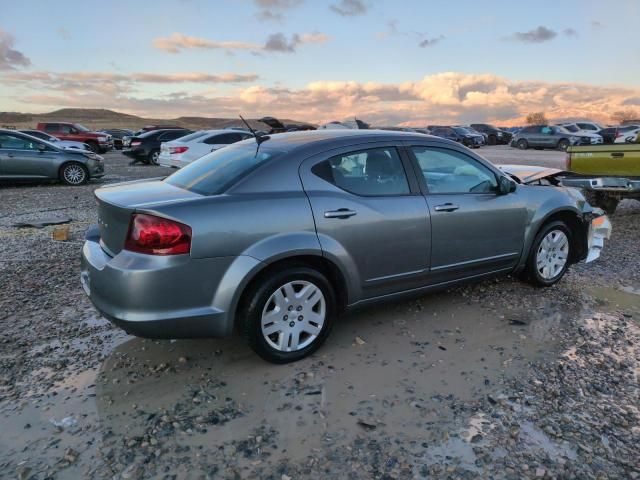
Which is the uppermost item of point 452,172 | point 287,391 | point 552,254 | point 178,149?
point 452,172

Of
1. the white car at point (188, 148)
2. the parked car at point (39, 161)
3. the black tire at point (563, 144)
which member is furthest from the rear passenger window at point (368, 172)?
the black tire at point (563, 144)

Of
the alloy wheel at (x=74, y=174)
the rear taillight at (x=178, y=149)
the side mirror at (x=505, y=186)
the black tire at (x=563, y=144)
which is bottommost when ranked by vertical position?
the alloy wheel at (x=74, y=174)

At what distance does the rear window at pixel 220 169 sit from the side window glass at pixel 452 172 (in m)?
1.31

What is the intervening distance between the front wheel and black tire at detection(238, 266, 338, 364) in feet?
39.1

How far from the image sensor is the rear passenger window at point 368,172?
3734 mm

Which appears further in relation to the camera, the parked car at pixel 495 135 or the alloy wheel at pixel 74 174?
the parked car at pixel 495 135

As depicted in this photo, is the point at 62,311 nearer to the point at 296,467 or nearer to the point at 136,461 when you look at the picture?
the point at 136,461

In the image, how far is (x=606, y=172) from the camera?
8.35 metres

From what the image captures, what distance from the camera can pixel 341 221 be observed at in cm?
361

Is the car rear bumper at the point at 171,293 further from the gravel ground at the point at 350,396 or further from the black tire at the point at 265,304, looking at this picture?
the gravel ground at the point at 350,396

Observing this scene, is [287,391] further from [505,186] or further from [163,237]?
[505,186]

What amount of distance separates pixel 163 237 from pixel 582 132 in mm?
32032

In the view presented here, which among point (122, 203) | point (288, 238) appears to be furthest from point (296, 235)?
point (122, 203)

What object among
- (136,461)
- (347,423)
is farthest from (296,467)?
(136,461)
